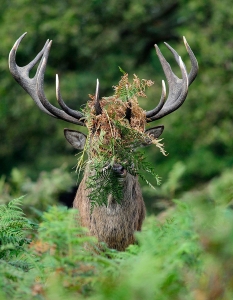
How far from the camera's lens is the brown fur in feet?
24.7

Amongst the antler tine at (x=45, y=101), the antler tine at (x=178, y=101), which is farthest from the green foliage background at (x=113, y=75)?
the antler tine at (x=178, y=101)

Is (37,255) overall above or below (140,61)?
below

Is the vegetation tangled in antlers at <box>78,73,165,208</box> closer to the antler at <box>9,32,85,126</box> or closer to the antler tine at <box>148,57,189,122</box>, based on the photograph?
the antler at <box>9,32,85,126</box>

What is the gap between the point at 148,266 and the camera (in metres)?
3.53

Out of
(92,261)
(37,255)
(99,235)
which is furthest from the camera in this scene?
(99,235)

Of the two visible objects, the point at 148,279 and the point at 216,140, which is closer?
the point at 148,279

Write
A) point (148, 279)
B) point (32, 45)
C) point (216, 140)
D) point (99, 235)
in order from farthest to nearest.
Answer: point (32, 45)
point (216, 140)
point (99, 235)
point (148, 279)

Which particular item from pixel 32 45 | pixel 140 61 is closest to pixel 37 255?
pixel 32 45

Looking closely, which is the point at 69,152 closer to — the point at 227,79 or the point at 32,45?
the point at 32,45

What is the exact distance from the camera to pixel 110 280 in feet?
12.1

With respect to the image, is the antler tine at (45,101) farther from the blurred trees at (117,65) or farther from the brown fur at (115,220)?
the blurred trees at (117,65)

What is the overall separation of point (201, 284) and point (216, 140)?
51.6ft

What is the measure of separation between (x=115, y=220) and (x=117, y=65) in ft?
46.1

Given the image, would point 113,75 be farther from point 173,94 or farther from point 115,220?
point 115,220
